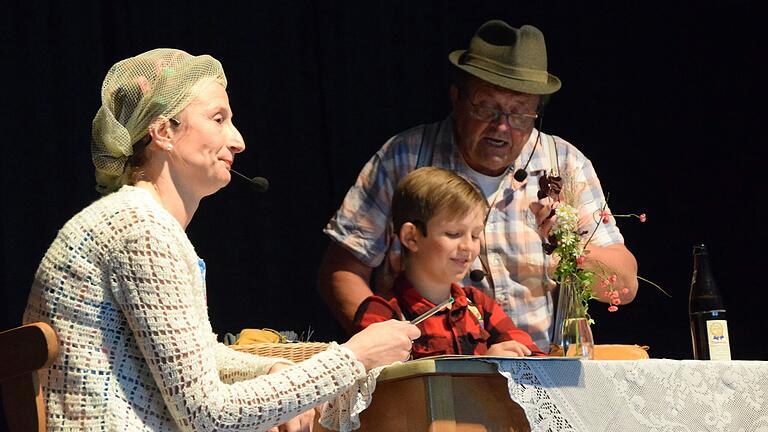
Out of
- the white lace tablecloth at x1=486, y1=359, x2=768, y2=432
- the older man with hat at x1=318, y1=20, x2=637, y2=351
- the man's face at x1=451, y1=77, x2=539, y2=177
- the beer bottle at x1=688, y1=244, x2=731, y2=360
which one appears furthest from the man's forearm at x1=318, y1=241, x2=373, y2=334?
the white lace tablecloth at x1=486, y1=359, x2=768, y2=432

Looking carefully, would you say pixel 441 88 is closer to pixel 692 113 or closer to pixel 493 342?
pixel 692 113

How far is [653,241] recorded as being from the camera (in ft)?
14.9

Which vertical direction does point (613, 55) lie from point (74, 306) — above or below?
below

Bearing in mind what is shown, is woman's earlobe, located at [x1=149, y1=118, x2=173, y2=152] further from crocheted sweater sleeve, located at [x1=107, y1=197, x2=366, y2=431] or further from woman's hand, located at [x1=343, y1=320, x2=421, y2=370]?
woman's hand, located at [x1=343, y1=320, x2=421, y2=370]

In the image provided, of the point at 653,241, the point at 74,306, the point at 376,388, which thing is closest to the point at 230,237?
the point at 653,241

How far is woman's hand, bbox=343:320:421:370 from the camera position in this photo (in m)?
2.12

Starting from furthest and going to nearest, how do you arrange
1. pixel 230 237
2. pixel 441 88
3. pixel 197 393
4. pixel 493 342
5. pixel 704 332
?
pixel 441 88
pixel 230 237
pixel 493 342
pixel 704 332
pixel 197 393

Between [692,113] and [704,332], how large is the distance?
188 cm

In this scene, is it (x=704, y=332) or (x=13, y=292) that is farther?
(x=13, y=292)

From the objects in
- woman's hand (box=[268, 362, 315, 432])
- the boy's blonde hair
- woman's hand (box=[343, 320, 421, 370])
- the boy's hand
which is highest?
woman's hand (box=[343, 320, 421, 370])

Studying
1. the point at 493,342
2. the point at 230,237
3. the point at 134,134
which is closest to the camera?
the point at 134,134

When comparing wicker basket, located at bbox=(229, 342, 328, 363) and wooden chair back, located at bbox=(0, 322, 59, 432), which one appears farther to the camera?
wicker basket, located at bbox=(229, 342, 328, 363)

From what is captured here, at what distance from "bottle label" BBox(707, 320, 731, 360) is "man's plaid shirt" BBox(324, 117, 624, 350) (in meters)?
0.76

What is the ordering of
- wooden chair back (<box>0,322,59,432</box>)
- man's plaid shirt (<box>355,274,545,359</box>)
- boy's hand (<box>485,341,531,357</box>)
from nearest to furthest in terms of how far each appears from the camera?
wooden chair back (<box>0,322,59,432</box>) → boy's hand (<box>485,341,531,357</box>) → man's plaid shirt (<box>355,274,545,359</box>)
